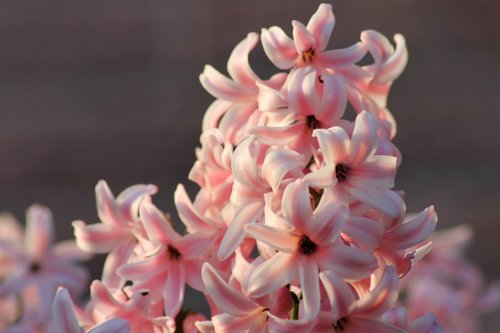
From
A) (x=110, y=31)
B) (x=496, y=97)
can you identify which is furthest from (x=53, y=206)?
(x=496, y=97)

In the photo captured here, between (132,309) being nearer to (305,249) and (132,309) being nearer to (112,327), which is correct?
(112,327)

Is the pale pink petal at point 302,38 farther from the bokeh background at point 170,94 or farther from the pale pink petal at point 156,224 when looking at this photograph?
the bokeh background at point 170,94

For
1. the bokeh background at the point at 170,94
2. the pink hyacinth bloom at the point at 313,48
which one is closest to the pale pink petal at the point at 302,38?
the pink hyacinth bloom at the point at 313,48

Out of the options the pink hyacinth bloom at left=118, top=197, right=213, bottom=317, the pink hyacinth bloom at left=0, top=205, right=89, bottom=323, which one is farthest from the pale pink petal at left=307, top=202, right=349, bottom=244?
the pink hyacinth bloom at left=0, top=205, right=89, bottom=323

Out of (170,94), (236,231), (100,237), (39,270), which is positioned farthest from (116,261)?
(170,94)

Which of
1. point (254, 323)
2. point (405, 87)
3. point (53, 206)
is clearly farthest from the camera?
point (53, 206)

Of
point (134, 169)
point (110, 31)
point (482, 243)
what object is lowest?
point (482, 243)

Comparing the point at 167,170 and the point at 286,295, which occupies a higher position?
the point at 286,295

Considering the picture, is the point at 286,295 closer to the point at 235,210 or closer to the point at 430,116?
the point at 235,210
